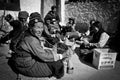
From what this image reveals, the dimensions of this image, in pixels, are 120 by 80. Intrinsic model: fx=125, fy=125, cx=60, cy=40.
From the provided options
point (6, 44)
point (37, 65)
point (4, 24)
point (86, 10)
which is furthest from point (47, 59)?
point (86, 10)

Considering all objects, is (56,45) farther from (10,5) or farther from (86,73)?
(10,5)

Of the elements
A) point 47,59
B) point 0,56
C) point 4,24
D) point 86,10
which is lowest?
point 0,56

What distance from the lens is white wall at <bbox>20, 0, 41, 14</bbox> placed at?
22.0 ft

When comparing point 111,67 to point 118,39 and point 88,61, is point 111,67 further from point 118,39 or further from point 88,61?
point 118,39

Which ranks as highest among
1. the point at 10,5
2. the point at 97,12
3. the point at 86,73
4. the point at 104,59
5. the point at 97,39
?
the point at 10,5

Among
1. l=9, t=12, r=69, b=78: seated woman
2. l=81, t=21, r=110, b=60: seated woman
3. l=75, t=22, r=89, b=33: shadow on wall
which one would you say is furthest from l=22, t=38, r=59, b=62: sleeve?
l=75, t=22, r=89, b=33: shadow on wall

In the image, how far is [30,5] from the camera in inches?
271

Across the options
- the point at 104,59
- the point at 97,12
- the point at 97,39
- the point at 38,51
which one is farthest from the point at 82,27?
the point at 38,51

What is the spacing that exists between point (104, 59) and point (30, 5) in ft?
16.7

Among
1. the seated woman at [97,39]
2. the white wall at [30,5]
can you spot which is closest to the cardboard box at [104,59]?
the seated woman at [97,39]

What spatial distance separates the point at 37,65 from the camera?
2.49m

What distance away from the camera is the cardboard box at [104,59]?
340 centimetres

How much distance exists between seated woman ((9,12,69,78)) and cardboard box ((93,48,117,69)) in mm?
1342

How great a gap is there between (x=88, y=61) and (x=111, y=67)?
75cm
